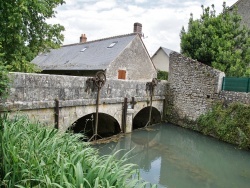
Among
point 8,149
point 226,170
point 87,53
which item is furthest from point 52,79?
point 87,53

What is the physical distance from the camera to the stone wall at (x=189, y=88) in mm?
11094

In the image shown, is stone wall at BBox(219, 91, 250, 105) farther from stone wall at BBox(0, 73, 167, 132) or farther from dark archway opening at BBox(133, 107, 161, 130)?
stone wall at BBox(0, 73, 167, 132)

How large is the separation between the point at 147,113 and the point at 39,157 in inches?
404

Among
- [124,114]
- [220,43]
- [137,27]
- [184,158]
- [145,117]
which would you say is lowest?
[184,158]

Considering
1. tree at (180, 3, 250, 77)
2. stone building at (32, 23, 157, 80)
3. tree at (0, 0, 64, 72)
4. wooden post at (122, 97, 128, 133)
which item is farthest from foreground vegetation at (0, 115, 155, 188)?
tree at (180, 3, 250, 77)

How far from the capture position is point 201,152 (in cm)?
891

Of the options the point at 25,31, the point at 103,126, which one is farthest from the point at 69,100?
the point at 103,126

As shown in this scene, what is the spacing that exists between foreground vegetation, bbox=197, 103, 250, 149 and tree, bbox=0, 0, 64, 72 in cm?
772

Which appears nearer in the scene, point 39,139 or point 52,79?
point 39,139

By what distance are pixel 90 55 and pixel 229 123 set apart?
1141 cm

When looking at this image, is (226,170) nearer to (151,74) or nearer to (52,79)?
(52,79)

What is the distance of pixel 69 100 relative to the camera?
24.3 ft

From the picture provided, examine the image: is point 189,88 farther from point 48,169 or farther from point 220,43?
point 48,169

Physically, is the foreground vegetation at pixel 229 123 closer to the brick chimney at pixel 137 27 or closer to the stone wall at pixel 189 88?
the stone wall at pixel 189 88
